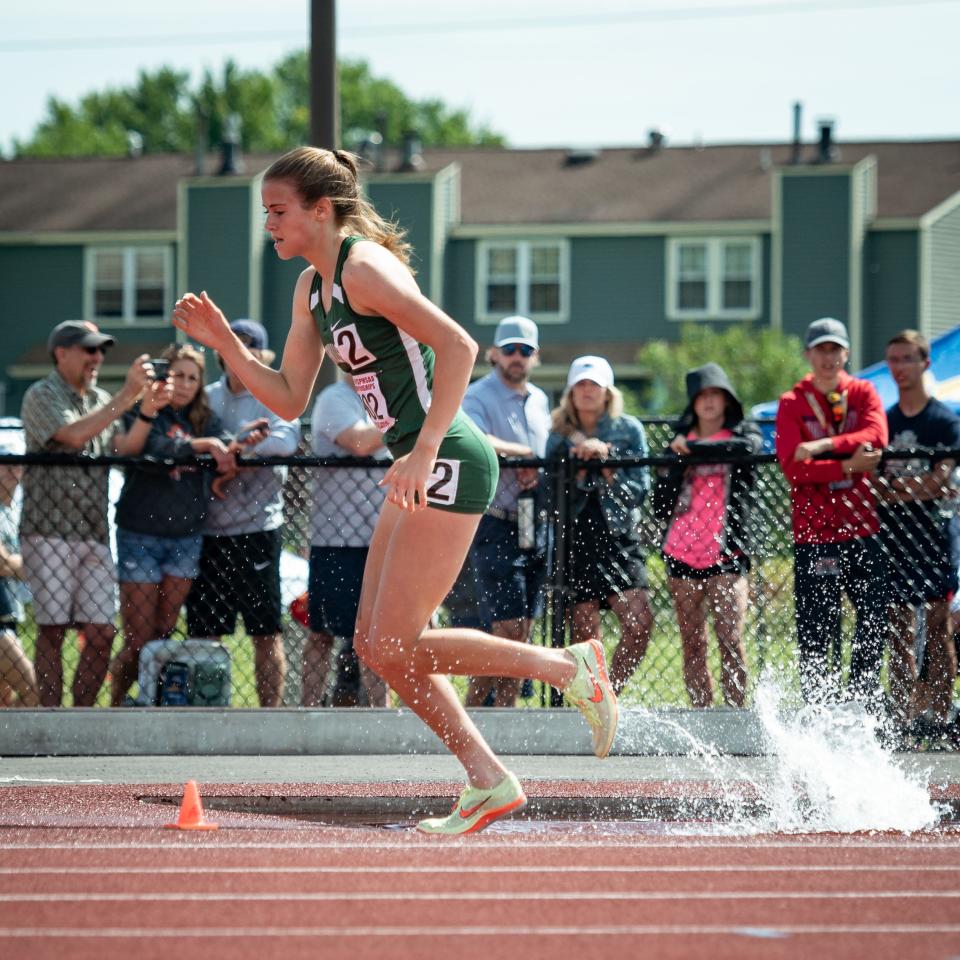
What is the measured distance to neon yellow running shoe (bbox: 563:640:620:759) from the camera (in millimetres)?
6449

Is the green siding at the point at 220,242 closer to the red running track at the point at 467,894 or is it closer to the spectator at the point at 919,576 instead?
the spectator at the point at 919,576

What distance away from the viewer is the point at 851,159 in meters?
42.9

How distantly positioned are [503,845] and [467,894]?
2.95ft

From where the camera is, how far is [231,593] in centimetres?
899

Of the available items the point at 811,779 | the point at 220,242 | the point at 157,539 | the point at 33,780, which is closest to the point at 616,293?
the point at 220,242

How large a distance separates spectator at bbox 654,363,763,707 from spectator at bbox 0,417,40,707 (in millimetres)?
3361

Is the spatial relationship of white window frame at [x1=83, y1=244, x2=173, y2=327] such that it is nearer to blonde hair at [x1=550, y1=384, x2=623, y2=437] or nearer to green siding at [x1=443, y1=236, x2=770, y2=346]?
green siding at [x1=443, y1=236, x2=770, y2=346]

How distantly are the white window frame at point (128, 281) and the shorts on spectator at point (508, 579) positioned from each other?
35232 mm

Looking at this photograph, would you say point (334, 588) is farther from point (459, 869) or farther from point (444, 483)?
point (459, 869)

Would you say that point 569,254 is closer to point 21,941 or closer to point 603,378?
point 603,378

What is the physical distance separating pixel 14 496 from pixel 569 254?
33140 millimetres

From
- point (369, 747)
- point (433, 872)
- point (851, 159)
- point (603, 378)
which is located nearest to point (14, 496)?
point (369, 747)

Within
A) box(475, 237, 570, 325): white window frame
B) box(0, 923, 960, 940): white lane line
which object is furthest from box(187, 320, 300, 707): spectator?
box(475, 237, 570, 325): white window frame

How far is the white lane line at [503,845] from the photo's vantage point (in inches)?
221
